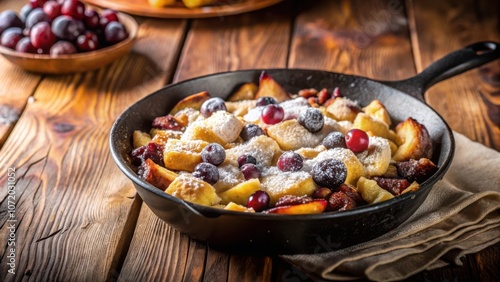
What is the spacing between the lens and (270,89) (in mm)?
2340

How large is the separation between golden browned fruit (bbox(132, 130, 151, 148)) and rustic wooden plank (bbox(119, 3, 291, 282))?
0.21 meters

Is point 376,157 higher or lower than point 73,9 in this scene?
higher

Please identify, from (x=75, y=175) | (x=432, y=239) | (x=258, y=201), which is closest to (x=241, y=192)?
(x=258, y=201)

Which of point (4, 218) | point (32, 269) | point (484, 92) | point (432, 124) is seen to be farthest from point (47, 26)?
point (484, 92)

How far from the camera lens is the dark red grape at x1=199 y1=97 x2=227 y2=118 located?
7.08 feet

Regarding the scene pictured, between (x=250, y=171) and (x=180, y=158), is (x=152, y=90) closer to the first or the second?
(x=180, y=158)

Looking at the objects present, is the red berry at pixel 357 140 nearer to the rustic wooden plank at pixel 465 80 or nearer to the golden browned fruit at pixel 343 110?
the golden browned fruit at pixel 343 110

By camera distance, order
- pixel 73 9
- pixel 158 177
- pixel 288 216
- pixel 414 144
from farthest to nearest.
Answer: pixel 73 9 < pixel 414 144 < pixel 158 177 < pixel 288 216

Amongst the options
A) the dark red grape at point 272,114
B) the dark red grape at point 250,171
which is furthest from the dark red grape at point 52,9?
the dark red grape at point 250,171

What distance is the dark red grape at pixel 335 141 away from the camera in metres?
1.97

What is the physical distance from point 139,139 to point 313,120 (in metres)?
0.56

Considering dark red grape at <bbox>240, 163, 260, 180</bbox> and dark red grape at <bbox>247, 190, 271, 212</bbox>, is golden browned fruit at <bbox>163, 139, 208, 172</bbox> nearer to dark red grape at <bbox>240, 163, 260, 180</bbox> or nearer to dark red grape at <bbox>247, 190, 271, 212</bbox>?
dark red grape at <bbox>240, 163, 260, 180</bbox>

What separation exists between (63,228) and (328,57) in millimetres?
1744

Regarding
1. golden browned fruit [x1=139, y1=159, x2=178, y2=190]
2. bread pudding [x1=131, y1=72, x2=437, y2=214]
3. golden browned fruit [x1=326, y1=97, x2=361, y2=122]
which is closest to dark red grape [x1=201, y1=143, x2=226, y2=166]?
bread pudding [x1=131, y1=72, x2=437, y2=214]
